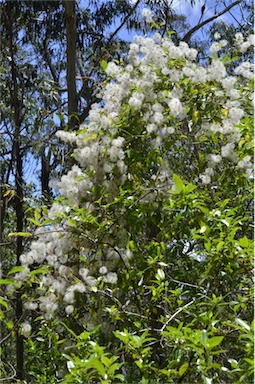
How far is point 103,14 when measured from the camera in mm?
5172

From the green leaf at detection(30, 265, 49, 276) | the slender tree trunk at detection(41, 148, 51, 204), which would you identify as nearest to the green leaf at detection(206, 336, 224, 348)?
the green leaf at detection(30, 265, 49, 276)

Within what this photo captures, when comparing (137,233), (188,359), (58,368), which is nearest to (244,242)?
(188,359)

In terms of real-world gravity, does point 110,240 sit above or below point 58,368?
above

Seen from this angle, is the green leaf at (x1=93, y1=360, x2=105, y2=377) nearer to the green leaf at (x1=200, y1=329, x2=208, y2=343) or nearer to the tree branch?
the green leaf at (x1=200, y1=329, x2=208, y2=343)

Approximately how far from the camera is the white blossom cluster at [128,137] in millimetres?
1787

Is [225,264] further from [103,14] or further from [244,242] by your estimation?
[103,14]

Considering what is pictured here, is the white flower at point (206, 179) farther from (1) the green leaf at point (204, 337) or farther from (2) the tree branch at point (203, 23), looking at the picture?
(2) the tree branch at point (203, 23)

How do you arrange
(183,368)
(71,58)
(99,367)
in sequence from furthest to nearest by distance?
(71,58), (183,368), (99,367)

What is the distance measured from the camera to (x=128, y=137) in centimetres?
190

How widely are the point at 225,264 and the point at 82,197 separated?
0.52 metres

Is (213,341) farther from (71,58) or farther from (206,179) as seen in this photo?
(71,58)

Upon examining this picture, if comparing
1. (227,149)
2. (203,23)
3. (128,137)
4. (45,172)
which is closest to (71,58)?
(203,23)

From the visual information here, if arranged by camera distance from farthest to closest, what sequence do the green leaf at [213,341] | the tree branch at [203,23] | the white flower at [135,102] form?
1. the tree branch at [203,23]
2. the white flower at [135,102]
3. the green leaf at [213,341]

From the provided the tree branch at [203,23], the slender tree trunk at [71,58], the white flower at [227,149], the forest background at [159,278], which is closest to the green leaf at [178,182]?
the forest background at [159,278]
